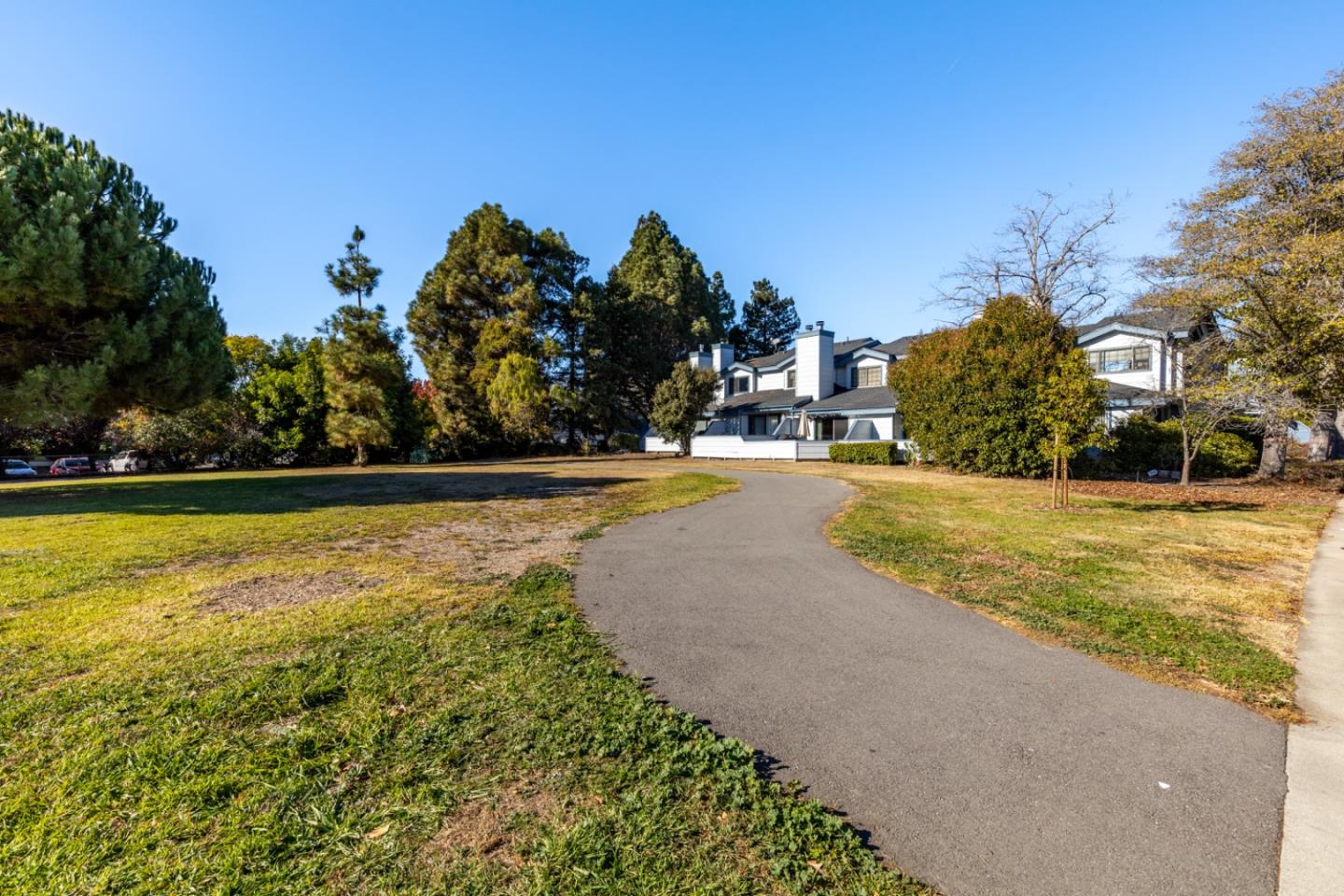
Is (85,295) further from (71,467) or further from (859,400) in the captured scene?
Answer: (859,400)

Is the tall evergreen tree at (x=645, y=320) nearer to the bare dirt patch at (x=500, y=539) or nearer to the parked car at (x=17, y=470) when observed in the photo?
the bare dirt patch at (x=500, y=539)

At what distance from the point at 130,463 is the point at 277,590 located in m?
34.2

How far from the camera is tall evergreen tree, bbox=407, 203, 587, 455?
34.8 m

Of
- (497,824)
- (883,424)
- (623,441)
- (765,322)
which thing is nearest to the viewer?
(497,824)

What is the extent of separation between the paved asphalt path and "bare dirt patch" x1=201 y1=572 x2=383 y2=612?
2646 mm

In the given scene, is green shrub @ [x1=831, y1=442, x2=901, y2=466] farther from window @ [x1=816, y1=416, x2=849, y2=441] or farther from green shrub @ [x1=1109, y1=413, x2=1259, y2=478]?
green shrub @ [x1=1109, y1=413, x2=1259, y2=478]

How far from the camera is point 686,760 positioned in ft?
9.61

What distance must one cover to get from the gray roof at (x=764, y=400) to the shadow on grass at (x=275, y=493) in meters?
15.7

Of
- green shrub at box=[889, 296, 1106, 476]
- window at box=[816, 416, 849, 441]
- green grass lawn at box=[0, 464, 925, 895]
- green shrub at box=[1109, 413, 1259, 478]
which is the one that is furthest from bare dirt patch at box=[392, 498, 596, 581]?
window at box=[816, 416, 849, 441]

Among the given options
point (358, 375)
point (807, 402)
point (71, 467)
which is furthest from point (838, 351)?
point (71, 467)

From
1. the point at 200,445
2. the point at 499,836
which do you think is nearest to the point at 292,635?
the point at 499,836

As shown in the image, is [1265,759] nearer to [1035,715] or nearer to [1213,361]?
[1035,715]

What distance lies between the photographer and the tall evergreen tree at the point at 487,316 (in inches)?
1371

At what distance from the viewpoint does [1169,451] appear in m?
20.3
